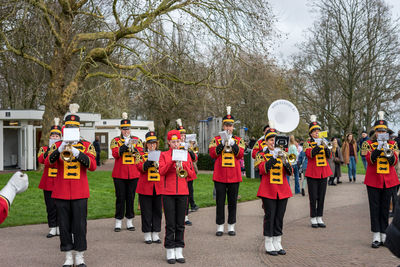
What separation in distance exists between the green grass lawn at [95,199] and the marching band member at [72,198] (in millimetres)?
3773

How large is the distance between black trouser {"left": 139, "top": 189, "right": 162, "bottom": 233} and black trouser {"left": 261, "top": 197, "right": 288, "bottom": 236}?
→ 1.92 metres

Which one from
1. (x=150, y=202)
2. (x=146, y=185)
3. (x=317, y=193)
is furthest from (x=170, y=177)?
(x=317, y=193)

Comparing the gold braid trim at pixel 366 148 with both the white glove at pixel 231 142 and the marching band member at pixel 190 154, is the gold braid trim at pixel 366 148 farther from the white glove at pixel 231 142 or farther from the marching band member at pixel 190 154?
the marching band member at pixel 190 154

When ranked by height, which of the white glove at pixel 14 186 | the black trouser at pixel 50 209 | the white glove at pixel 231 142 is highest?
the white glove at pixel 231 142

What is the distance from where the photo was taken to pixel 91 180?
1747 centimetres

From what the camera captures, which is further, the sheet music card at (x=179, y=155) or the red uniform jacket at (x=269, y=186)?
the red uniform jacket at (x=269, y=186)

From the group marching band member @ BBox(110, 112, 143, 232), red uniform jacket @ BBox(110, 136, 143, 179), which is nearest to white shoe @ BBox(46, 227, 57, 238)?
marching band member @ BBox(110, 112, 143, 232)

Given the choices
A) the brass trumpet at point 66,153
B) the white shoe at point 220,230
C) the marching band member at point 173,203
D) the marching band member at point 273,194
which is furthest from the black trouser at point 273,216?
the brass trumpet at point 66,153

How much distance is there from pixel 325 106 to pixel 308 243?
93.8ft

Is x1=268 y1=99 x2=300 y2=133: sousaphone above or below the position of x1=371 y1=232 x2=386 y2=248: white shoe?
above

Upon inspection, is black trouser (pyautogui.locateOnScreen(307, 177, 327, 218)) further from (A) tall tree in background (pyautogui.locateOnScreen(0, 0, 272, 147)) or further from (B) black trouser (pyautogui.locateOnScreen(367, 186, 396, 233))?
(A) tall tree in background (pyautogui.locateOnScreen(0, 0, 272, 147))

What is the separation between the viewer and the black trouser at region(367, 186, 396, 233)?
6.98 metres

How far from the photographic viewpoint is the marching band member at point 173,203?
6.15 m

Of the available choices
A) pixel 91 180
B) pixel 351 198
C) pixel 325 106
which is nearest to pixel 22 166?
pixel 91 180
